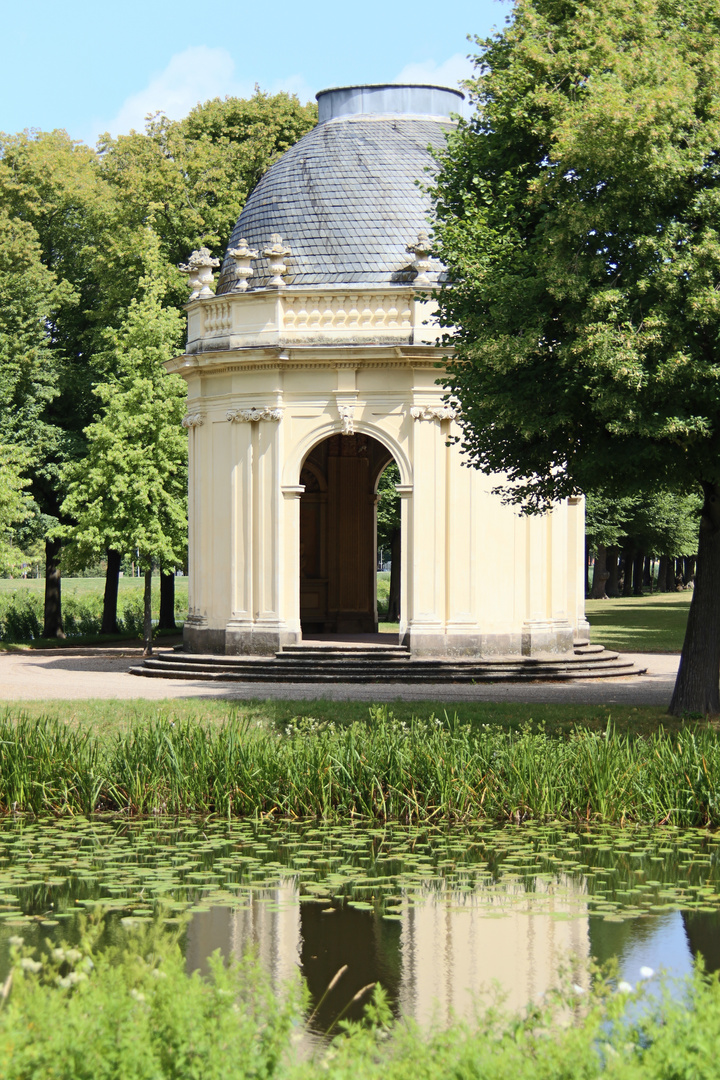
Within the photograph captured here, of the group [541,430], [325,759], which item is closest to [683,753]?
[325,759]

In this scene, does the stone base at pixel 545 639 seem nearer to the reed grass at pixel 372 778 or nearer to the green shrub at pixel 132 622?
the reed grass at pixel 372 778

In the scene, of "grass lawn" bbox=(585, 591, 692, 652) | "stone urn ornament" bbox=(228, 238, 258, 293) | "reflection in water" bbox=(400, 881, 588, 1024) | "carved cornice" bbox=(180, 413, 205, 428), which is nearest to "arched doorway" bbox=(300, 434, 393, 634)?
"carved cornice" bbox=(180, 413, 205, 428)

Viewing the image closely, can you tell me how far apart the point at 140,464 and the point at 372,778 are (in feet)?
61.9

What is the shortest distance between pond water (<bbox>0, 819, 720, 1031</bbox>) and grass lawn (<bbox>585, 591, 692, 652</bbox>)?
20.7 m

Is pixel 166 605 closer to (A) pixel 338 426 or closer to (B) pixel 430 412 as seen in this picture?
(A) pixel 338 426

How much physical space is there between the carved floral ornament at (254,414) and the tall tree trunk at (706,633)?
10146 millimetres

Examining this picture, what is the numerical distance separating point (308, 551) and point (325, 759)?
59.8 feet

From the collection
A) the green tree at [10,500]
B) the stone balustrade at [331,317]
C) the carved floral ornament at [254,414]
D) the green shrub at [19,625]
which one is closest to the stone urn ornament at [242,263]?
the stone balustrade at [331,317]

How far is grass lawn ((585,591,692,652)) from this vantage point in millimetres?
33562

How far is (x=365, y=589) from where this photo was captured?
102 feet

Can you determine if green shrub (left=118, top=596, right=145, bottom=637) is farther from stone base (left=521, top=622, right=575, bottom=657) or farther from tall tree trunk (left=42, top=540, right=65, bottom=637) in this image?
stone base (left=521, top=622, right=575, bottom=657)

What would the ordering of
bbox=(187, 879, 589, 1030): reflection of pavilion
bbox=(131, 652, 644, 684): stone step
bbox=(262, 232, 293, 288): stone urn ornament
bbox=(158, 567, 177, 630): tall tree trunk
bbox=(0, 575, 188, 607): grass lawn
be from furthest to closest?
bbox=(0, 575, 188, 607): grass lawn < bbox=(158, 567, 177, 630): tall tree trunk < bbox=(262, 232, 293, 288): stone urn ornament < bbox=(131, 652, 644, 684): stone step < bbox=(187, 879, 589, 1030): reflection of pavilion

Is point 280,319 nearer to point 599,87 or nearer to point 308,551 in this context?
point 308,551

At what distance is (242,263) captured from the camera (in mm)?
26141
